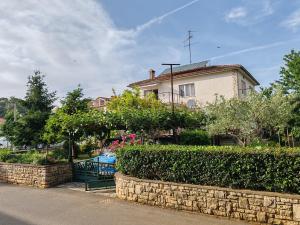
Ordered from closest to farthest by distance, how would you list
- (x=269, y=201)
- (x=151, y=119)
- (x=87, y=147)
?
(x=269, y=201) < (x=151, y=119) < (x=87, y=147)

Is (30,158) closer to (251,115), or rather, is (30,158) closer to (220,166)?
(220,166)

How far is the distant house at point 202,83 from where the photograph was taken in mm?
28547

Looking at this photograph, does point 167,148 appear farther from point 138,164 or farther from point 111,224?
point 111,224

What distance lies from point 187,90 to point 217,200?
23869 mm

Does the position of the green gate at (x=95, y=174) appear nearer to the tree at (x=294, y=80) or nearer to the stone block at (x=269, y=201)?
the stone block at (x=269, y=201)

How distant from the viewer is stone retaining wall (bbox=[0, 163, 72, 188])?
13227 millimetres

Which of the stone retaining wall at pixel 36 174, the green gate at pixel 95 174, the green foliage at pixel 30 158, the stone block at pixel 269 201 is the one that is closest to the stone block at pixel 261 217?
the stone block at pixel 269 201

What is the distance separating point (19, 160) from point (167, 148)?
373 inches

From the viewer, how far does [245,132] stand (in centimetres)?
1388

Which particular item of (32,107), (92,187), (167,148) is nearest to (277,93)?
(167,148)

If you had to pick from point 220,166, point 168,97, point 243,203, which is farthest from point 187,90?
point 243,203

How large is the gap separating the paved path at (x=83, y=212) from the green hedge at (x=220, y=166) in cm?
104

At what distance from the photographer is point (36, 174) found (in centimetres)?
1352

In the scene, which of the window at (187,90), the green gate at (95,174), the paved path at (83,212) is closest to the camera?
the paved path at (83,212)
